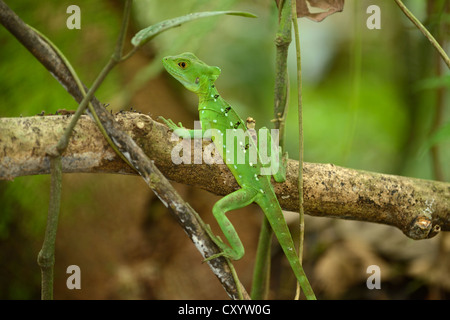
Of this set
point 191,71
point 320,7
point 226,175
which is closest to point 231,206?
point 226,175

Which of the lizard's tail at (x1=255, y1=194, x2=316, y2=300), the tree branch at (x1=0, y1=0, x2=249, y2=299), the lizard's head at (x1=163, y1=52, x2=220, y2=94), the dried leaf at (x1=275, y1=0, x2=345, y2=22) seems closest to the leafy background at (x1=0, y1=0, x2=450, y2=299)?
the lizard's head at (x1=163, y1=52, x2=220, y2=94)

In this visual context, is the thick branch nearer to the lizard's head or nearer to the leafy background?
the lizard's head

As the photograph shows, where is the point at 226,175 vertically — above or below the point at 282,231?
above

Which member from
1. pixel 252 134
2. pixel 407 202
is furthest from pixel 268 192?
pixel 407 202

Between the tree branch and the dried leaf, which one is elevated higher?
the dried leaf

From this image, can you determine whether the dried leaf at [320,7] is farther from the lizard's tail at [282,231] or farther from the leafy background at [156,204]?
the lizard's tail at [282,231]

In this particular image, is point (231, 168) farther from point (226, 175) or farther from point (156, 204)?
point (156, 204)
